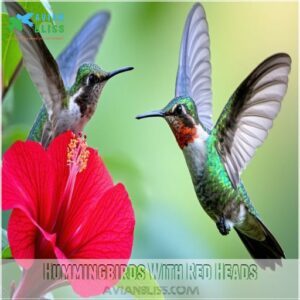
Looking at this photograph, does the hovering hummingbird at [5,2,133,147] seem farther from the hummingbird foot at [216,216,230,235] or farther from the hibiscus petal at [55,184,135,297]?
the hummingbird foot at [216,216,230,235]

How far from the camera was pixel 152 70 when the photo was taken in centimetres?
91

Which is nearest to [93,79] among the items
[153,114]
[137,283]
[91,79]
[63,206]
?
[91,79]

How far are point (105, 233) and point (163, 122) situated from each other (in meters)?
0.22

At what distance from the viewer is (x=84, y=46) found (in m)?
0.92

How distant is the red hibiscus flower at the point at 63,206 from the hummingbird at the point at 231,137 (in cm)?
13

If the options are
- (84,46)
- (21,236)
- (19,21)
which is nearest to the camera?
(21,236)

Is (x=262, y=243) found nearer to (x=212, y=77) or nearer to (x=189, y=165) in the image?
(x=189, y=165)

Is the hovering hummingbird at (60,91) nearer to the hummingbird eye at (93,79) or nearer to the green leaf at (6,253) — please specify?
the hummingbird eye at (93,79)

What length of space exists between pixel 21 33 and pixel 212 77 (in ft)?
Answer: 1.01

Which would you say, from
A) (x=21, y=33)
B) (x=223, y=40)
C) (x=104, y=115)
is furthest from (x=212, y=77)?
(x=21, y=33)

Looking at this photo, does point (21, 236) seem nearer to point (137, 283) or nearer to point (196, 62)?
point (137, 283)

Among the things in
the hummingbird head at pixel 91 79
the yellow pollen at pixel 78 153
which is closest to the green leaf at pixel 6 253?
the yellow pollen at pixel 78 153

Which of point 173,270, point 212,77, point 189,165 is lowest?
point 173,270

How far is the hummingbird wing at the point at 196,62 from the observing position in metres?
0.87
